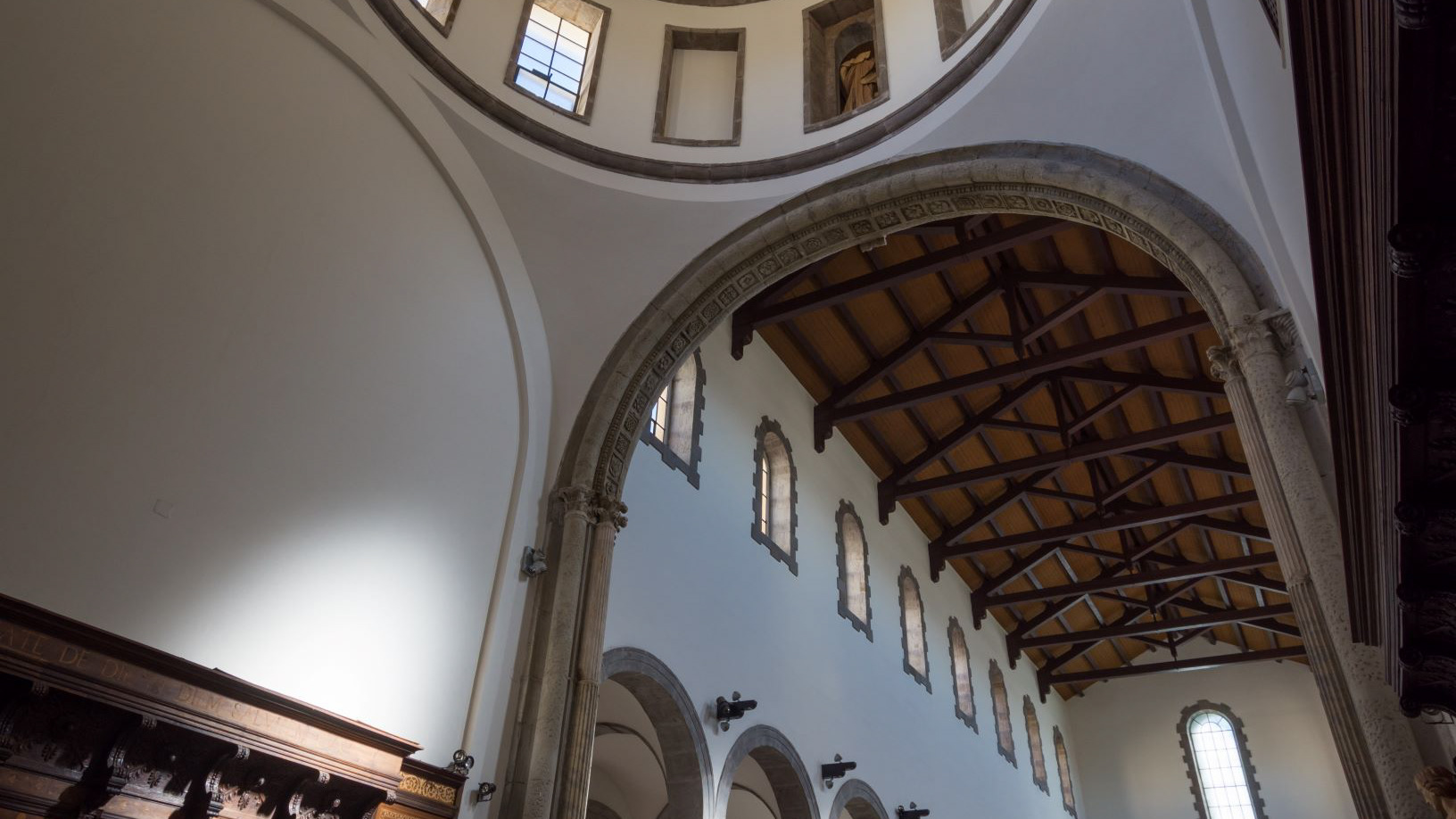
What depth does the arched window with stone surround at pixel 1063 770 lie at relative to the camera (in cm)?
2142

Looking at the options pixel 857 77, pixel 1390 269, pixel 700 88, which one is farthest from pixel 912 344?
pixel 1390 269

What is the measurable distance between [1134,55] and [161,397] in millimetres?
6698

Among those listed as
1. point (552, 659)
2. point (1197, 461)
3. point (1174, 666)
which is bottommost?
point (552, 659)

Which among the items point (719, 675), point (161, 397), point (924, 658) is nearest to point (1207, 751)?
point (924, 658)

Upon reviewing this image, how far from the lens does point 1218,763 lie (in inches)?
862

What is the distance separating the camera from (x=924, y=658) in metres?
16.3

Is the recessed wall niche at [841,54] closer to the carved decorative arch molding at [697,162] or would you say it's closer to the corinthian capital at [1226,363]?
the carved decorative arch molding at [697,162]

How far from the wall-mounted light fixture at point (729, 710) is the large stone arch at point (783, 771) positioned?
18.8 inches

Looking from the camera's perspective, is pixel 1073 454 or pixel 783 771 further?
pixel 1073 454

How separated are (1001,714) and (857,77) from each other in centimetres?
1300

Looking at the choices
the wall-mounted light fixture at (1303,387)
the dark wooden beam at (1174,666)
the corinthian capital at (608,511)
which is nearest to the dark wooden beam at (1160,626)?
the dark wooden beam at (1174,666)

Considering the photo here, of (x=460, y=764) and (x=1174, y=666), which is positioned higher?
(x=1174, y=666)

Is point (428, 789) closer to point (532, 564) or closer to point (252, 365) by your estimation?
point (532, 564)

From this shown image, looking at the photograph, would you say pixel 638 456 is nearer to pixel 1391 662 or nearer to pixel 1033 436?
pixel 1391 662
